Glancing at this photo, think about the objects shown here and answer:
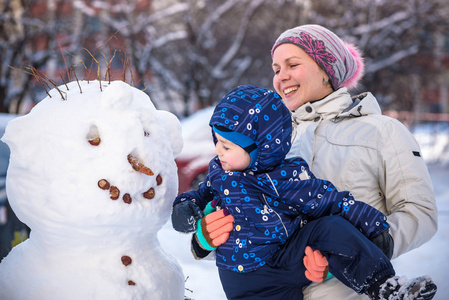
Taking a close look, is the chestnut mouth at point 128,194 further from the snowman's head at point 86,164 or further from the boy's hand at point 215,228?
the boy's hand at point 215,228

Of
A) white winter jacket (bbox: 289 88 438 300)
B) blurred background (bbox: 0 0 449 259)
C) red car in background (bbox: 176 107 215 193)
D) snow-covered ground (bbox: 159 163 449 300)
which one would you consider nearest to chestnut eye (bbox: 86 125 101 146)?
white winter jacket (bbox: 289 88 438 300)

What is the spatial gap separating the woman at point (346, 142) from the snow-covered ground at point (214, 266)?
99 cm

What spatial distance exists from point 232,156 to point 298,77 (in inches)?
29.7

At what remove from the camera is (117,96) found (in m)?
1.75

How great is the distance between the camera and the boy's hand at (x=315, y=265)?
1696 mm

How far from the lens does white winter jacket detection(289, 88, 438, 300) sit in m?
1.92

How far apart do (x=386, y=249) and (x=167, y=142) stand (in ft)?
3.36

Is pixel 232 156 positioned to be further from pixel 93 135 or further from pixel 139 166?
pixel 93 135

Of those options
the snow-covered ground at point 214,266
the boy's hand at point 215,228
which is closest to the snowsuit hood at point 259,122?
the boy's hand at point 215,228

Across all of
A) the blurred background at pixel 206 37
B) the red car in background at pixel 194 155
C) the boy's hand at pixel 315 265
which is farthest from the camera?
the blurred background at pixel 206 37

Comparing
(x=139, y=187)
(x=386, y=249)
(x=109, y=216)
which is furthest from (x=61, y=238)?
(x=386, y=249)

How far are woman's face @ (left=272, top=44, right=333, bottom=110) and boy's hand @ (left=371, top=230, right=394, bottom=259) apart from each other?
0.86m

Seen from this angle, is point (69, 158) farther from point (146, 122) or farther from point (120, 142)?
point (146, 122)

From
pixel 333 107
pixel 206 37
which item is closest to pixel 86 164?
pixel 333 107
